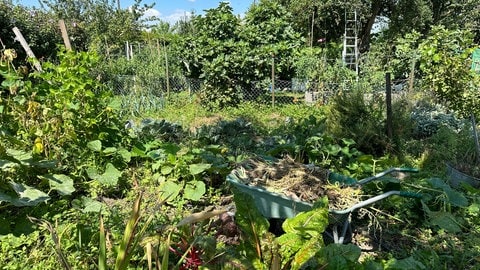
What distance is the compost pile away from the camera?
2.51m

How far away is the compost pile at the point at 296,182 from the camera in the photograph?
2.51m

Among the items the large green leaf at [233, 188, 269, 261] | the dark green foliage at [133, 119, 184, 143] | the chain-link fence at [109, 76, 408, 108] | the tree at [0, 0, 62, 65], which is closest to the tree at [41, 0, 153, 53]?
the tree at [0, 0, 62, 65]

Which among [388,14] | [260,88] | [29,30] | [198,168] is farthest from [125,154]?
[388,14]

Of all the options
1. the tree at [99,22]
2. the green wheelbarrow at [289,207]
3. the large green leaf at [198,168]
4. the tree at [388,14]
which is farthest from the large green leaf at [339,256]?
the tree at [388,14]

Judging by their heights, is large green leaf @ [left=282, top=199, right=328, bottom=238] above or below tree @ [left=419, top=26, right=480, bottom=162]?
below

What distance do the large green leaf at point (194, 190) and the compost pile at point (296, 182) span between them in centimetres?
54

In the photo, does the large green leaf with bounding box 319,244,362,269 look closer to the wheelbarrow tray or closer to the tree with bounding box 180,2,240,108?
the wheelbarrow tray

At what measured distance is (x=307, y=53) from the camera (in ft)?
32.1

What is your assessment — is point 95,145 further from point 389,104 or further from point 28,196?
point 389,104

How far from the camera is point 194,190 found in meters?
3.15

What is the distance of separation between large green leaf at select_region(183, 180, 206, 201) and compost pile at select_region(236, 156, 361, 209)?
54cm

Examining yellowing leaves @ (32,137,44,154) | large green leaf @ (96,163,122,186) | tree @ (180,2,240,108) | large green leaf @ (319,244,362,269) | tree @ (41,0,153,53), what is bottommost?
large green leaf @ (319,244,362,269)

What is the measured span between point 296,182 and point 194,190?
1.02 m

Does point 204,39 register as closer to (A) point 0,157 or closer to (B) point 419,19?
(A) point 0,157
